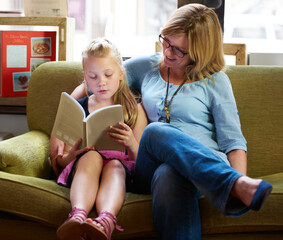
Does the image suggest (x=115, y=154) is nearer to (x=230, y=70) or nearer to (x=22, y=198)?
(x=22, y=198)

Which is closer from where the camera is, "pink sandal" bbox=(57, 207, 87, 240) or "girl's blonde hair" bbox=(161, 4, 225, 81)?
"pink sandal" bbox=(57, 207, 87, 240)

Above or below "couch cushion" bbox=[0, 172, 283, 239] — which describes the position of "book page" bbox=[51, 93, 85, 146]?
above

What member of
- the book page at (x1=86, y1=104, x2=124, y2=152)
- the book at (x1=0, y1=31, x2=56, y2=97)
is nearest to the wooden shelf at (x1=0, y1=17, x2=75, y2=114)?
the book at (x1=0, y1=31, x2=56, y2=97)

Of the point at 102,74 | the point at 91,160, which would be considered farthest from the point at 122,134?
the point at 102,74

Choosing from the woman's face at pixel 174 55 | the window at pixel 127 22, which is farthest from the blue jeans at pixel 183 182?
the window at pixel 127 22

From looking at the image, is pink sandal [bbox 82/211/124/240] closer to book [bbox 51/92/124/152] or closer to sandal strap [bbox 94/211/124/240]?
sandal strap [bbox 94/211/124/240]

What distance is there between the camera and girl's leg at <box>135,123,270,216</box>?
3.92ft

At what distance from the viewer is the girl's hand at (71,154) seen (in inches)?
58.6

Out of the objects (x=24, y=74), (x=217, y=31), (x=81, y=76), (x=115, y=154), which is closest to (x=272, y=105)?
(x=217, y=31)

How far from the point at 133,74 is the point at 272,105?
0.66 m

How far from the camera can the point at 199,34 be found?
159 centimetres

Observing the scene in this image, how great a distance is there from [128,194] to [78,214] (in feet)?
0.87

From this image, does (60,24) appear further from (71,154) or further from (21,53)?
(71,154)

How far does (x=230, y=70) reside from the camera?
1927 mm
